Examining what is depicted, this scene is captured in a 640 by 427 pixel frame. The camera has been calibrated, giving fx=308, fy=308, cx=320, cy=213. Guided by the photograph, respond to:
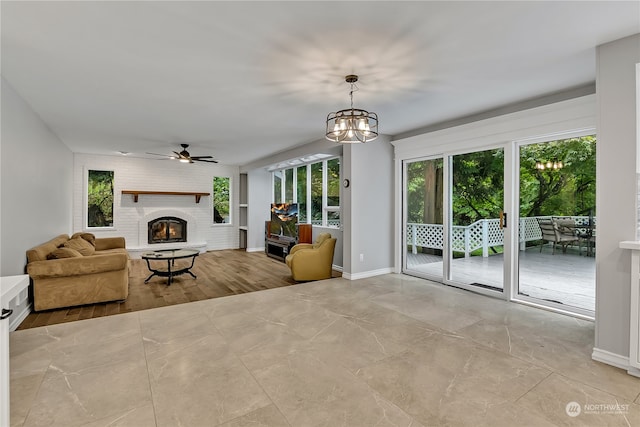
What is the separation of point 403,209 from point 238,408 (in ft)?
14.6

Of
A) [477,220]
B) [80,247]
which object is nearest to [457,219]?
[477,220]

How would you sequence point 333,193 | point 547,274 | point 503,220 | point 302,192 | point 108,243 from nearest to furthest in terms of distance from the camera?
1. point 547,274
2. point 503,220
3. point 108,243
4. point 333,193
5. point 302,192

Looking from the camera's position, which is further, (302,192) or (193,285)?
(302,192)

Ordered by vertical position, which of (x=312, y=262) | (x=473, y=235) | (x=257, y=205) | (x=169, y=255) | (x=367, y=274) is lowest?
(x=367, y=274)

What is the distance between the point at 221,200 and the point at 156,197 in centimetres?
173

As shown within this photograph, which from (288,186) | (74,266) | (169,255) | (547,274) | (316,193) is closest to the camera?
(74,266)

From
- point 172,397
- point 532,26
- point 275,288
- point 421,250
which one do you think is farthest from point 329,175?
point 172,397

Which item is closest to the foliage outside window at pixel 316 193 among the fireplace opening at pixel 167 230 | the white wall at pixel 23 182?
the fireplace opening at pixel 167 230

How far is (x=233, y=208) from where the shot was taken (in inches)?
369

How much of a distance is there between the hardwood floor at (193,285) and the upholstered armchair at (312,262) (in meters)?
0.23

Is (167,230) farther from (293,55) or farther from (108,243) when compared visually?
(293,55)

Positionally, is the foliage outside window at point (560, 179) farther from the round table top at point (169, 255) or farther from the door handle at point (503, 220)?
the round table top at point (169, 255)

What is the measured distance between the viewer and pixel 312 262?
5.24m

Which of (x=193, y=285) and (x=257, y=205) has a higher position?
(x=257, y=205)
